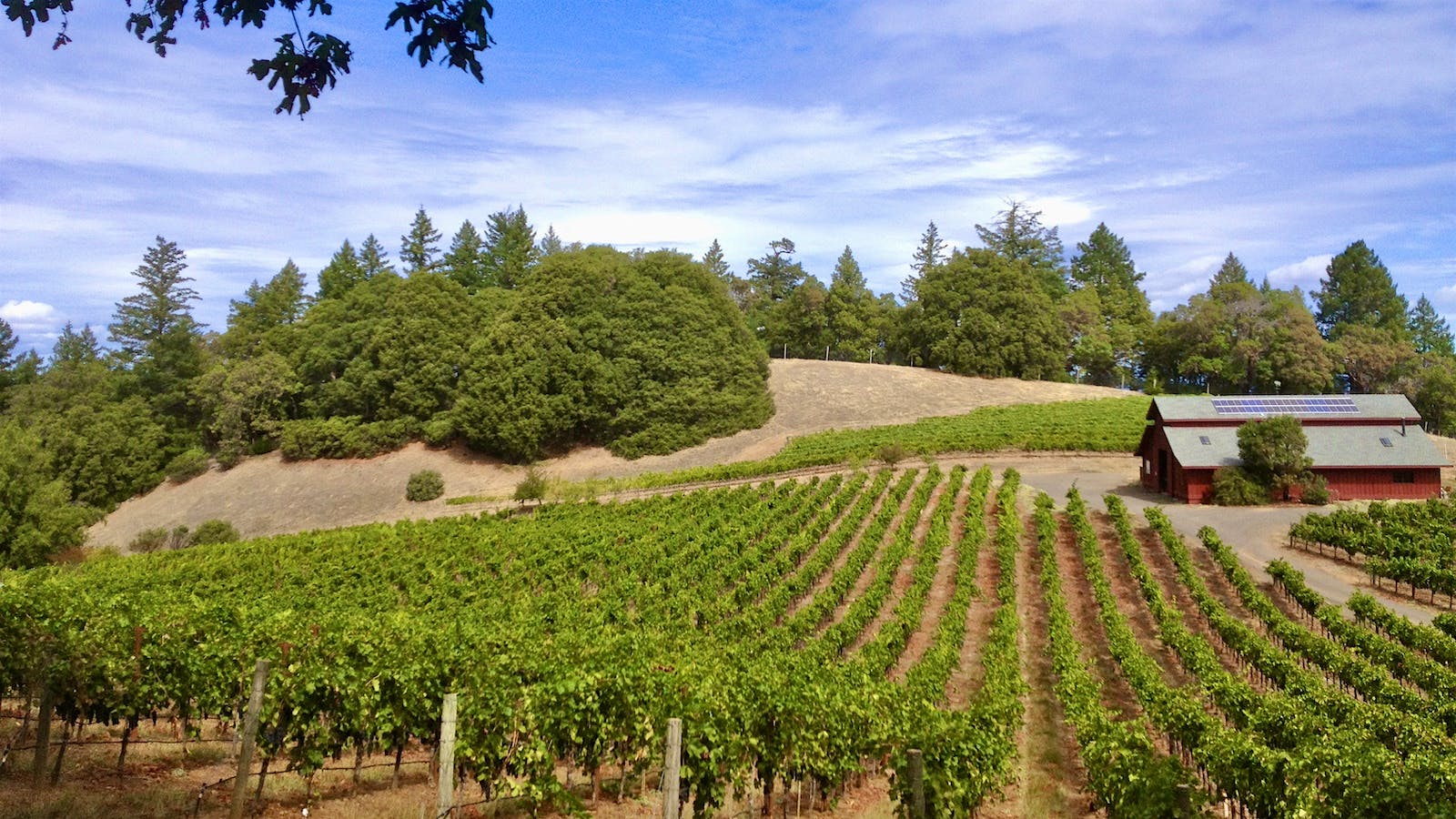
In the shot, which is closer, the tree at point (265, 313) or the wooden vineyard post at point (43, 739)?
the wooden vineyard post at point (43, 739)

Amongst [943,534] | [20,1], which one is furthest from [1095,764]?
[943,534]

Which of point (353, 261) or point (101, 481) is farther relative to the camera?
point (353, 261)

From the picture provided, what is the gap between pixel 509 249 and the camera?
78.0m

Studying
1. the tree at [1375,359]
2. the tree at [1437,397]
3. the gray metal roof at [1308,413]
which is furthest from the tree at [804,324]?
the gray metal roof at [1308,413]

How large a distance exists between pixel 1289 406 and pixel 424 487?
4124cm

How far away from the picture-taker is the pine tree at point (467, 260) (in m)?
76.9

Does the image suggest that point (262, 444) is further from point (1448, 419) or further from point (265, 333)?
point (1448, 419)

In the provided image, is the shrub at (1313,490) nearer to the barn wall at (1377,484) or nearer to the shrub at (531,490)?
the barn wall at (1377,484)

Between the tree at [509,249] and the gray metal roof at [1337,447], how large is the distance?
55.6 meters

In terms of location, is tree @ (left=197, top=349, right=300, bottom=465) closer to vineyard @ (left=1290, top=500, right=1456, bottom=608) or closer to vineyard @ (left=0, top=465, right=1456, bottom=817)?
vineyard @ (left=0, top=465, right=1456, bottom=817)

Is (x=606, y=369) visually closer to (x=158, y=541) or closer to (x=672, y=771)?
(x=158, y=541)

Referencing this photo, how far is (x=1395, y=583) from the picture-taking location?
22.6m

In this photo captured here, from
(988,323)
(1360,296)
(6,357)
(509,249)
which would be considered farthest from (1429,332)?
(6,357)

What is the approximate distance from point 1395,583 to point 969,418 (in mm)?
30317
